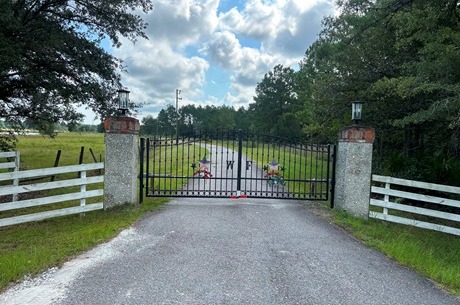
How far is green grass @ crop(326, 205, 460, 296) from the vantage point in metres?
4.45

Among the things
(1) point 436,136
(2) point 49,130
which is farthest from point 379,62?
(2) point 49,130

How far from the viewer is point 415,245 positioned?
5.69 m

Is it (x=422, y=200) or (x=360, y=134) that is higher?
(x=360, y=134)

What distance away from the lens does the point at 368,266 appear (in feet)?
15.0

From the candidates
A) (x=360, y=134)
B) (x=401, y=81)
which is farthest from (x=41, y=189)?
(x=401, y=81)

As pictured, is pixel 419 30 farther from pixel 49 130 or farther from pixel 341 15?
pixel 49 130

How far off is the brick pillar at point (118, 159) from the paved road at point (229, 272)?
133 cm

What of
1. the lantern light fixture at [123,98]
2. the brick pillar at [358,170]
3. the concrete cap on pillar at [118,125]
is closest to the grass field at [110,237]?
the brick pillar at [358,170]

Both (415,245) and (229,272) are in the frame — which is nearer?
(229,272)

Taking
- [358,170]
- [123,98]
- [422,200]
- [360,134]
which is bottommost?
[422,200]

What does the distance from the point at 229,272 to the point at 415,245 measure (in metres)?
3.55

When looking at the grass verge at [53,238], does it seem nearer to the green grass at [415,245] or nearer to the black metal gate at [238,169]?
the black metal gate at [238,169]

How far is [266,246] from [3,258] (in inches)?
141

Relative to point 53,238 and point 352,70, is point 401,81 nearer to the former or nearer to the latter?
point 352,70
